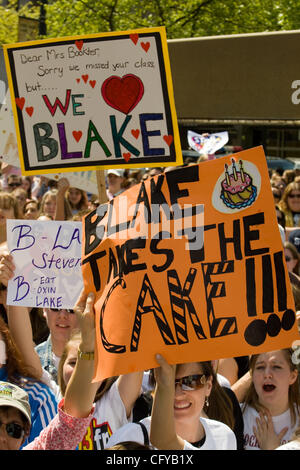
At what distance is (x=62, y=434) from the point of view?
2.52 m

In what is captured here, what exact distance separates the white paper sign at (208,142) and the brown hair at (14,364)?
7238 millimetres

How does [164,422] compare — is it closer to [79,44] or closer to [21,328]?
[21,328]

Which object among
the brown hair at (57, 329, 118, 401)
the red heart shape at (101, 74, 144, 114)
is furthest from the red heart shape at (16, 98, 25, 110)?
the brown hair at (57, 329, 118, 401)

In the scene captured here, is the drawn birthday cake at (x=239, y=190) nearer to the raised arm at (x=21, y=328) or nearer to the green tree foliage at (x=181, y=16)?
the raised arm at (x=21, y=328)

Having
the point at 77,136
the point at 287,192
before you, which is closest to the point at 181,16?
the point at 287,192

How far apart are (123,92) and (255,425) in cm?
173

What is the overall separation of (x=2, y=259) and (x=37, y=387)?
737 mm

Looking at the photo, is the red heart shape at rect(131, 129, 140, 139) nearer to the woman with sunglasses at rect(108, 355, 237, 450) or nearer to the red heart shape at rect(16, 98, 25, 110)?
the red heart shape at rect(16, 98, 25, 110)

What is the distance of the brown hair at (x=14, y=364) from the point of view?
3.40 meters

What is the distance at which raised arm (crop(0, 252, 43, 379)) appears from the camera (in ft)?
11.5

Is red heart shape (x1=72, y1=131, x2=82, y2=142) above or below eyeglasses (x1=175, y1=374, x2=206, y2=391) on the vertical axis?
above

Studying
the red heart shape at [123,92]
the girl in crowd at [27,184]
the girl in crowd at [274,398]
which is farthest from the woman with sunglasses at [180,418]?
the girl in crowd at [27,184]
